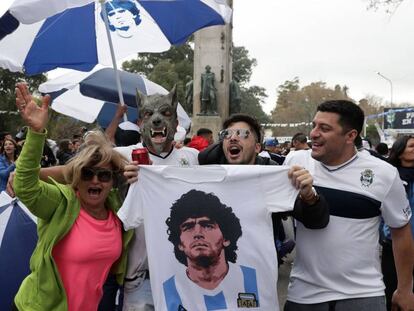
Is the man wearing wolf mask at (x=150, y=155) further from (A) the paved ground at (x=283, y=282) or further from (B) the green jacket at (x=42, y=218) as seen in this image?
(A) the paved ground at (x=283, y=282)

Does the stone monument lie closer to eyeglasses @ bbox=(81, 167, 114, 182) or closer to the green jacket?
eyeglasses @ bbox=(81, 167, 114, 182)

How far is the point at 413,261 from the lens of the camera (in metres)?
3.33

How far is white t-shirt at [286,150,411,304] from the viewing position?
3.06 metres

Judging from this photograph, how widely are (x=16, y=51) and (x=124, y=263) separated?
3004 mm

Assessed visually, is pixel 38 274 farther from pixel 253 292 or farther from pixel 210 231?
pixel 253 292

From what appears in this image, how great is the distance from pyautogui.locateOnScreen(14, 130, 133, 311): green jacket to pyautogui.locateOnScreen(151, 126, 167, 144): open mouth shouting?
33.5 inches

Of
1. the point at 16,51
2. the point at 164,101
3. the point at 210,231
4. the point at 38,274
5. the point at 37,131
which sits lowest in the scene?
the point at 38,274

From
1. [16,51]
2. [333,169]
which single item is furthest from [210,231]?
[16,51]

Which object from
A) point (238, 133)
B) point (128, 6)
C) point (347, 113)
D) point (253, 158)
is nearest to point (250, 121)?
point (238, 133)

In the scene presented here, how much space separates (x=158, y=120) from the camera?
3730 mm

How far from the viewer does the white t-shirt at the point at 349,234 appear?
3057mm

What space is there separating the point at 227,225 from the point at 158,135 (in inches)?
41.6

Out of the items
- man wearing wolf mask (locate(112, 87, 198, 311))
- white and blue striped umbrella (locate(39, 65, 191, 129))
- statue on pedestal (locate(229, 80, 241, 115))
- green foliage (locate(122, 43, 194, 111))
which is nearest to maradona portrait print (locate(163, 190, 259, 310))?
man wearing wolf mask (locate(112, 87, 198, 311))

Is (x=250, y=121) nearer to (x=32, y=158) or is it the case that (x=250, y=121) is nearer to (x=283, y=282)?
(x=32, y=158)
